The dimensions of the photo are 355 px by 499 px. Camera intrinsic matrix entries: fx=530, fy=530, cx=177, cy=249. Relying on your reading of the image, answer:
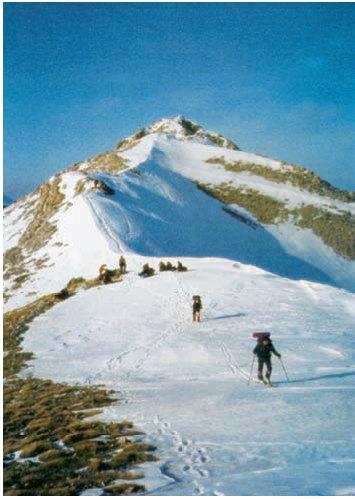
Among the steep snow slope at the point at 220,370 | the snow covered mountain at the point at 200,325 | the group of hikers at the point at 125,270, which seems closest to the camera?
the steep snow slope at the point at 220,370

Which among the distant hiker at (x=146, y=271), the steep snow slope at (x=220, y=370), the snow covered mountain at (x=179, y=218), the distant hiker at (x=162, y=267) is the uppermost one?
the snow covered mountain at (x=179, y=218)

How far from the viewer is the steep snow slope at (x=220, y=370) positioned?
11.9 m

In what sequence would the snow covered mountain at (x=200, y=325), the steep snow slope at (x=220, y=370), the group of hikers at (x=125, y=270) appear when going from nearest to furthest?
the steep snow slope at (x=220, y=370)
the snow covered mountain at (x=200, y=325)
the group of hikers at (x=125, y=270)

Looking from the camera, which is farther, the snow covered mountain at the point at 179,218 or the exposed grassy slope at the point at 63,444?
the snow covered mountain at the point at 179,218

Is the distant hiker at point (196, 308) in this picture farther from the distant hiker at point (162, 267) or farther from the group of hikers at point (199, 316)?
the distant hiker at point (162, 267)

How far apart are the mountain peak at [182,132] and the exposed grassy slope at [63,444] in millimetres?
126336

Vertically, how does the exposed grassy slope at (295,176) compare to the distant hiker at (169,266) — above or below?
above

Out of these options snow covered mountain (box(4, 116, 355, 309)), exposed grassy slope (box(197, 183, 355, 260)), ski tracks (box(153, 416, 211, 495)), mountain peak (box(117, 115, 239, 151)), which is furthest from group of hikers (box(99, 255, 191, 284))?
mountain peak (box(117, 115, 239, 151))

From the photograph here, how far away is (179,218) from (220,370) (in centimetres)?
5627

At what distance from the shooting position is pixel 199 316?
1216 inches

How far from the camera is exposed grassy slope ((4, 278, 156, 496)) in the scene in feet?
37.8

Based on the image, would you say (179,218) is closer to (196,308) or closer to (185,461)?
(196,308)

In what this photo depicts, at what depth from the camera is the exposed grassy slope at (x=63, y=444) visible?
1152 centimetres

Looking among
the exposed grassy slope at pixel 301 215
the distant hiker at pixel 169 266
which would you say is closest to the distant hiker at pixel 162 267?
the distant hiker at pixel 169 266
